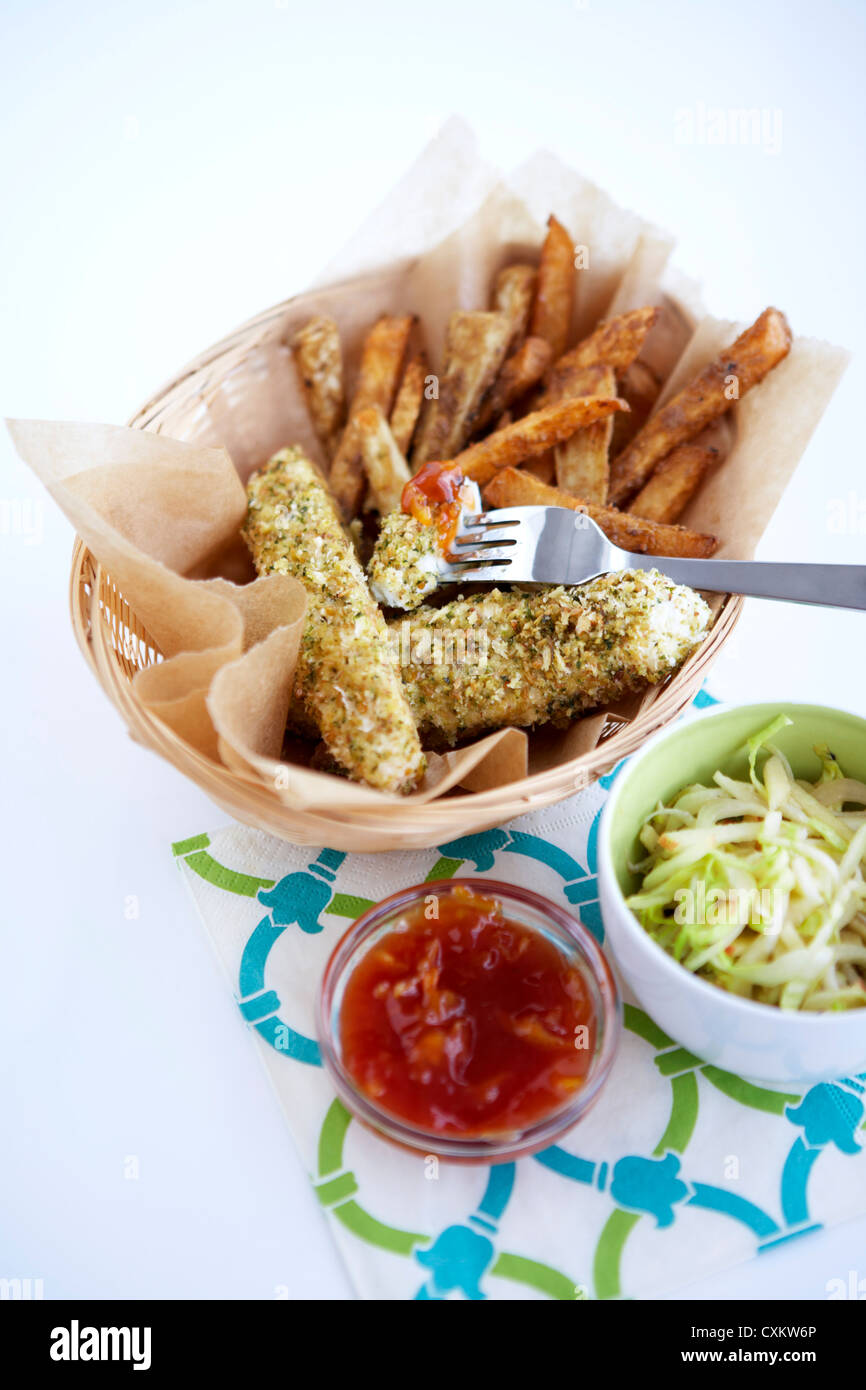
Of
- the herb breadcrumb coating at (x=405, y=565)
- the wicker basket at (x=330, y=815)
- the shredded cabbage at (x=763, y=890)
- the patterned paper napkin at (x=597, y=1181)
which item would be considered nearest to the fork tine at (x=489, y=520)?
the herb breadcrumb coating at (x=405, y=565)

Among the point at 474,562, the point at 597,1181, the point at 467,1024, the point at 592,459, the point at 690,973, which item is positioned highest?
the point at 592,459

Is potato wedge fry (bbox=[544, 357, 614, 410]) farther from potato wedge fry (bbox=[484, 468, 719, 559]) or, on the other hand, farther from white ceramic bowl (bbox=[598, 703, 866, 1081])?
white ceramic bowl (bbox=[598, 703, 866, 1081])

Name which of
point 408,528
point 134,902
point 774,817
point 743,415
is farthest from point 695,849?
point 743,415

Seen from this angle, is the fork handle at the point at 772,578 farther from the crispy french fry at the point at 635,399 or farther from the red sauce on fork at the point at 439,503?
the crispy french fry at the point at 635,399

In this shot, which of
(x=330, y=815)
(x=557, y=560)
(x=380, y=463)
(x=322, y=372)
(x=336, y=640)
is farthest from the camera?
(x=322, y=372)

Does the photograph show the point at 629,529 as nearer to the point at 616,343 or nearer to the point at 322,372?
the point at 616,343

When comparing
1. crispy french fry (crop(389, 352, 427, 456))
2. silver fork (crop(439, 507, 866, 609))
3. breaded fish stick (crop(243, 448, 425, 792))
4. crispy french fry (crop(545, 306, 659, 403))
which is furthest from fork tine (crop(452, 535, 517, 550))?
crispy french fry (crop(545, 306, 659, 403))

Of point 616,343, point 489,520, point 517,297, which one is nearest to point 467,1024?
point 489,520

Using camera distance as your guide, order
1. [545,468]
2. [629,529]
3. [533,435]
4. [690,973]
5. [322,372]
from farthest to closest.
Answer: [322,372], [545,468], [533,435], [629,529], [690,973]
